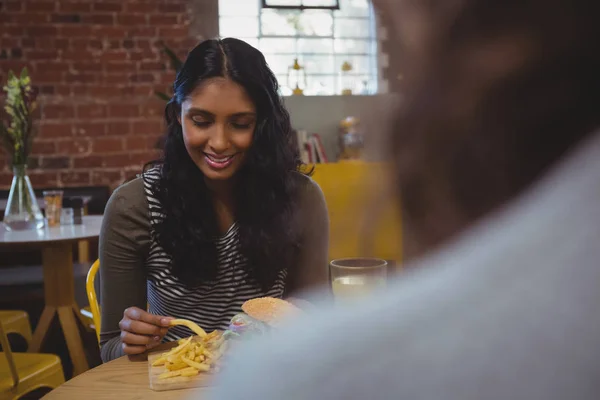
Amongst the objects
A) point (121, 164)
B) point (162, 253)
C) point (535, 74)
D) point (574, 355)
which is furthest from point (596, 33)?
point (121, 164)

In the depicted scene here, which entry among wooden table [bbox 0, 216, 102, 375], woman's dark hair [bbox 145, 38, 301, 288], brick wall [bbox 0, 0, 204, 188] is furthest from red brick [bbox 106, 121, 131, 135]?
woman's dark hair [bbox 145, 38, 301, 288]

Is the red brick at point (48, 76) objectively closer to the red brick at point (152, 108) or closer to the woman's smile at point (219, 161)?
the red brick at point (152, 108)

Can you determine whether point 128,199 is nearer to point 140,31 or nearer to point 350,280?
point 350,280

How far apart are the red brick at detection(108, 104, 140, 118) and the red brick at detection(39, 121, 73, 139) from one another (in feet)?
0.99

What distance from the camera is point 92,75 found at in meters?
4.34

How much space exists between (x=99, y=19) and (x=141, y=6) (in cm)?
31

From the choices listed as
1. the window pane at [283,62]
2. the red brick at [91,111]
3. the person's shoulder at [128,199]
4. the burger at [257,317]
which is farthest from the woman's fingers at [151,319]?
the window pane at [283,62]

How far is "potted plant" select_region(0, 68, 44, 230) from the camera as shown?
2.84 metres

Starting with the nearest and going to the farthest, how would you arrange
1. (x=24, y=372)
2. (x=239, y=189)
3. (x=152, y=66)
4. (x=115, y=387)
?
(x=115, y=387) < (x=239, y=189) < (x=24, y=372) < (x=152, y=66)

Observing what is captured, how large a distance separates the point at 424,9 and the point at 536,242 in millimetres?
120

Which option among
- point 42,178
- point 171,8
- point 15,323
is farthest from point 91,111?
point 15,323

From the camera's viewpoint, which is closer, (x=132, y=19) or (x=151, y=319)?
(x=151, y=319)

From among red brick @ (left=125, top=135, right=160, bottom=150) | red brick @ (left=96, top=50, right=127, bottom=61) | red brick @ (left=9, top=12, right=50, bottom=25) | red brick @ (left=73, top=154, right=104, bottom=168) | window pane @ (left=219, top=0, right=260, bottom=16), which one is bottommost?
red brick @ (left=73, top=154, right=104, bottom=168)

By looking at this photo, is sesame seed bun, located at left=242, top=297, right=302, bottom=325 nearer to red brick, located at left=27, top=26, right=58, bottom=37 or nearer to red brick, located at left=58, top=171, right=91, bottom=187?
red brick, located at left=58, top=171, right=91, bottom=187
